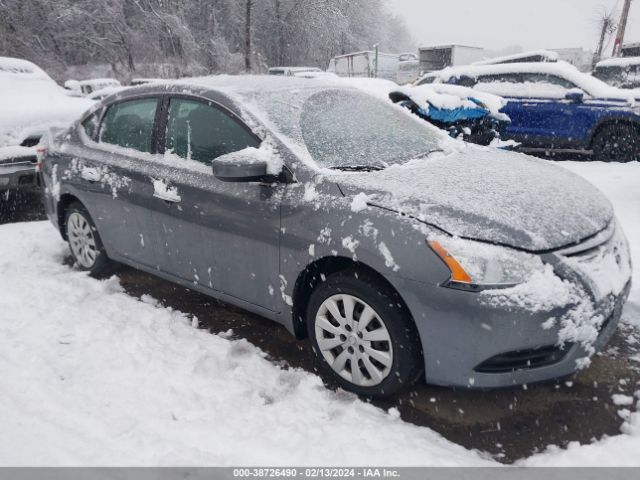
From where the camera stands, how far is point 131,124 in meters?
3.89

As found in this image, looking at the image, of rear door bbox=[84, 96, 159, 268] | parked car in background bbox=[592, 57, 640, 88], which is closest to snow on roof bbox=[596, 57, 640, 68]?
parked car in background bbox=[592, 57, 640, 88]

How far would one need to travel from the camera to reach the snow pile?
235 cm

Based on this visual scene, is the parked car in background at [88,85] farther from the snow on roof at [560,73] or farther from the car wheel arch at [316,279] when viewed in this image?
the car wheel arch at [316,279]

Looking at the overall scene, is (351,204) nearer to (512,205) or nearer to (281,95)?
(512,205)

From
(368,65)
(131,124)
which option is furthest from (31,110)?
(368,65)

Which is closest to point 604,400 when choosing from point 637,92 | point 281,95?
point 281,95

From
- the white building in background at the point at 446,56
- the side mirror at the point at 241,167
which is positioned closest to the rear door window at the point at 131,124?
the side mirror at the point at 241,167

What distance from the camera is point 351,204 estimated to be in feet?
8.61

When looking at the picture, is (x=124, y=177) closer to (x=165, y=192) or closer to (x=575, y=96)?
(x=165, y=192)

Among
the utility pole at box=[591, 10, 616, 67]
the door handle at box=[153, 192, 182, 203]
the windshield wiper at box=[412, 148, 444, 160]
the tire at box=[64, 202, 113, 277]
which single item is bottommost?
the tire at box=[64, 202, 113, 277]

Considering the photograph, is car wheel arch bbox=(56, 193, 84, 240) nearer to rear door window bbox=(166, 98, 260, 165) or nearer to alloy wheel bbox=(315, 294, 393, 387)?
rear door window bbox=(166, 98, 260, 165)

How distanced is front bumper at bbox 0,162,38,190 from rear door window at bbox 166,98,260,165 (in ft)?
11.3

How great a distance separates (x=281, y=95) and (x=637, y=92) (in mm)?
7536

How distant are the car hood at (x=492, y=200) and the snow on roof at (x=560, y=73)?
20.3 ft
